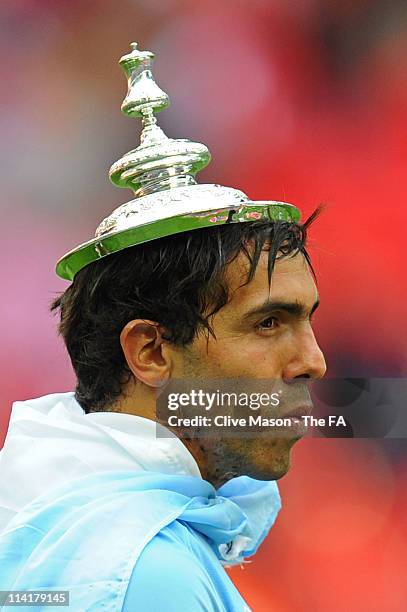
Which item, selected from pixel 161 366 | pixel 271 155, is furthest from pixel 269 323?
pixel 271 155

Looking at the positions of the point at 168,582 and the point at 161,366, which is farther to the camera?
the point at 161,366

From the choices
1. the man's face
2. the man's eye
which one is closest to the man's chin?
the man's face

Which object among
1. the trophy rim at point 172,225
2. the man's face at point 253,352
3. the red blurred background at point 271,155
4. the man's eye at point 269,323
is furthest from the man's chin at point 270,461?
the red blurred background at point 271,155

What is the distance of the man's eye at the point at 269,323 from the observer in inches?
43.8

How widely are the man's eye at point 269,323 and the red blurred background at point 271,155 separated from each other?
4.23 ft

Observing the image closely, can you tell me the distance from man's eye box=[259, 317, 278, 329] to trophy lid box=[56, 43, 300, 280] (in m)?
0.11

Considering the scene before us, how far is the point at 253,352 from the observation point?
1.10 m

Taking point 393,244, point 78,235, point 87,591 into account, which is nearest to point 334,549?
point 393,244

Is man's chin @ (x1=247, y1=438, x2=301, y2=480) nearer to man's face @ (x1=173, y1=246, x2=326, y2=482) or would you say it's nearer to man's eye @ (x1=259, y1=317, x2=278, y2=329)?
man's face @ (x1=173, y1=246, x2=326, y2=482)

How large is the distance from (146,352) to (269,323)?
0.13 meters

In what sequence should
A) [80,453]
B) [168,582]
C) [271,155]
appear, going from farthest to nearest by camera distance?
[271,155] → [80,453] → [168,582]

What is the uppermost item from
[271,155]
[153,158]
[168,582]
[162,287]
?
[271,155]
